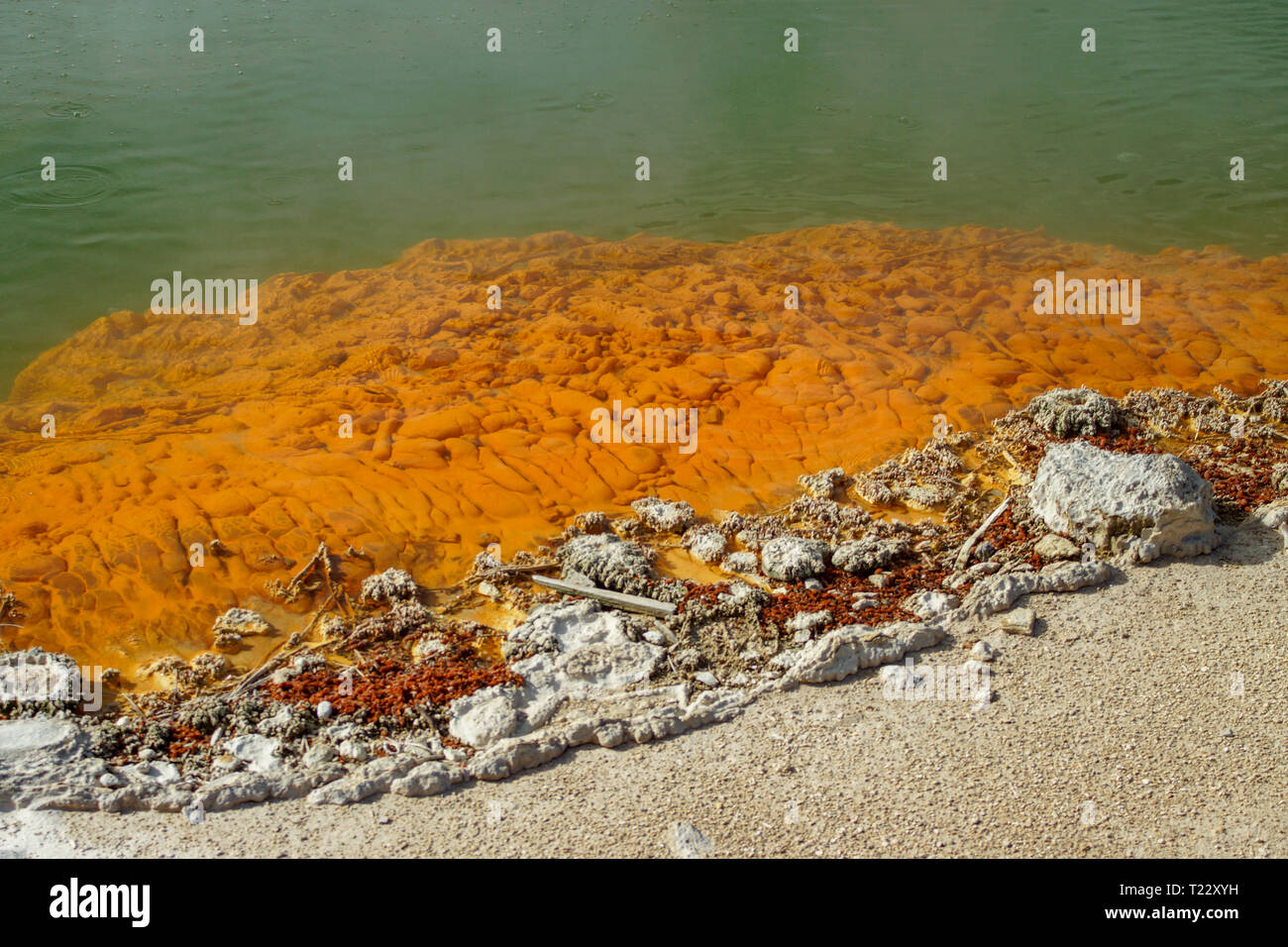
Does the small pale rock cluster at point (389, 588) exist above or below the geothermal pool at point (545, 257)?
below

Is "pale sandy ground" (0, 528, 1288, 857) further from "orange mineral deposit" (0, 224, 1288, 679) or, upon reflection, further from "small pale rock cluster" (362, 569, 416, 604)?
"orange mineral deposit" (0, 224, 1288, 679)

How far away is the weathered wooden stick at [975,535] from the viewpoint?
19.4ft

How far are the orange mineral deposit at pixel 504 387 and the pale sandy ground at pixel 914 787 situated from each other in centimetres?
210

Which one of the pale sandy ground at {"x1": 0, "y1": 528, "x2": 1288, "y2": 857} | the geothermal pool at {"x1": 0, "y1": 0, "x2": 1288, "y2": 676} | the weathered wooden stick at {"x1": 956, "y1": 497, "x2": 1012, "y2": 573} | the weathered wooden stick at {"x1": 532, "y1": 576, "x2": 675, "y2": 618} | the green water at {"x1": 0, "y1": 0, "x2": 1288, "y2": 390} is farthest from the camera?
the green water at {"x1": 0, "y1": 0, "x2": 1288, "y2": 390}

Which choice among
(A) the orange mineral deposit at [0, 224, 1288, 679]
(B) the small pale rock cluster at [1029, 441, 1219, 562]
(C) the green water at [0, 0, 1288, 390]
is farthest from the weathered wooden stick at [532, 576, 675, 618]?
(C) the green water at [0, 0, 1288, 390]

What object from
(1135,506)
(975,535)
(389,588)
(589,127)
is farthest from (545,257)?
(1135,506)

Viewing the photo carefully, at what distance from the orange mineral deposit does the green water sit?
1.05m

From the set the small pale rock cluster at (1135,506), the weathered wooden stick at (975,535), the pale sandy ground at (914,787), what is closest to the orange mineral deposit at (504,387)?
the weathered wooden stick at (975,535)

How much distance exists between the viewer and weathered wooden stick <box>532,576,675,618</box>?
5572 mm

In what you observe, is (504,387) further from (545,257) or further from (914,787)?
(914,787)

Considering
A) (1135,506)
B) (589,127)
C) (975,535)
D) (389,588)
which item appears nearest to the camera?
(1135,506)

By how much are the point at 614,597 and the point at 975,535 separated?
2475 mm

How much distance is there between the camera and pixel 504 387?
334 inches

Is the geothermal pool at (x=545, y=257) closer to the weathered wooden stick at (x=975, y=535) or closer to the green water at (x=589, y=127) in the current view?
the green water at (x=589, y=127)
